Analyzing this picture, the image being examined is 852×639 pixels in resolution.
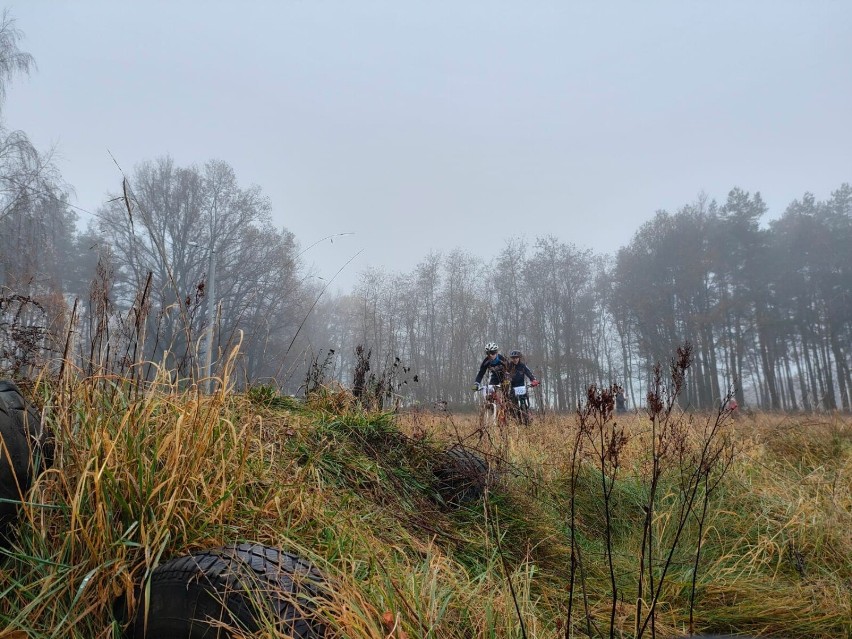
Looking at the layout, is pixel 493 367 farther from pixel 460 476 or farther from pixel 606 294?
pixel 606 294

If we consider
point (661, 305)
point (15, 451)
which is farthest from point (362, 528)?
point (661, 305)

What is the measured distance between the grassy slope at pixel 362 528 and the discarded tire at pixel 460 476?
0.31 feet

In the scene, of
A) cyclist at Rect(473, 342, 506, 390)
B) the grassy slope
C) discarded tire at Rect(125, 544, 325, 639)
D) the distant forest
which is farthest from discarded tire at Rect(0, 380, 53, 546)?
the distant forest

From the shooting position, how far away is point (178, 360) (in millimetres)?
3039

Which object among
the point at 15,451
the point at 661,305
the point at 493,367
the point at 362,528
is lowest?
the point at 362,528

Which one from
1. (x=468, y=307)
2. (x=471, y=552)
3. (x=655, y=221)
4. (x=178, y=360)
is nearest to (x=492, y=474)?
(x=471, y=552)

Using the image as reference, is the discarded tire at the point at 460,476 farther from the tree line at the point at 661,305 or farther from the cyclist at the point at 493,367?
the tree line at the point at 661,305

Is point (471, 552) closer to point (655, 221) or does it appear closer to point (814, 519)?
point (814, 519)

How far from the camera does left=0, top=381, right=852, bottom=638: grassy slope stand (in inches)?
64.2

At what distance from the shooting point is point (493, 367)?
7.57 m

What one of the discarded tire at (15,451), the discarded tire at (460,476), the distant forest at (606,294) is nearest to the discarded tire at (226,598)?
the discarded tire at (15,451)

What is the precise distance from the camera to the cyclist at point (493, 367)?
23.8 feet

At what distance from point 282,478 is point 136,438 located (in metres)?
0.71

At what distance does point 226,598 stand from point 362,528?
37.4 inches
